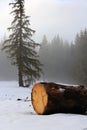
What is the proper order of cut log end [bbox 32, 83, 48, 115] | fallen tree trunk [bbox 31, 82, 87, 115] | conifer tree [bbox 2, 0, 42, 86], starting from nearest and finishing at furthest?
1. fallen tree trunk [bbox 31, 82, 87, 115]
2. cut log end [bbox 32, 83, 48, 115]
3. conifer tree [bbox 2, 0, 42, 86]

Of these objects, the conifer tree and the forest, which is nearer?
the conifer tree

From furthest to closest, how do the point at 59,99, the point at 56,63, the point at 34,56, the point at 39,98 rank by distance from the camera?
1. the point at 56,63
2. the point at 34,56
3. the point at 39,98
4. the point at 59,99

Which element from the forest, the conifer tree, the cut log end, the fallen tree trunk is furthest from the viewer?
the forest

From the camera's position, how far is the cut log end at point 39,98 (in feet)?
32.7

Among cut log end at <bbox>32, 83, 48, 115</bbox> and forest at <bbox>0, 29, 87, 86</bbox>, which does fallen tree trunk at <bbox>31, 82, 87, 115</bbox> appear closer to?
cut log end at <bbox>32, 83, 48, 115</bbox>

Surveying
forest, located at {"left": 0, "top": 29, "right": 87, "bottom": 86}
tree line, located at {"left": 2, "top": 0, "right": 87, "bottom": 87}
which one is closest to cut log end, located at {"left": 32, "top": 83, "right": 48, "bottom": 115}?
tree line, located at {"left": 2, "top": 0, "right": 87, "bottom": 87}

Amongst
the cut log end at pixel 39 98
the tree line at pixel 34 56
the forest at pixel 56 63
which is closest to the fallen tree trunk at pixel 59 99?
the cut log end at pixel 39 98

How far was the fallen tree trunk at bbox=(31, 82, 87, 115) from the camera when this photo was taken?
9852 mm

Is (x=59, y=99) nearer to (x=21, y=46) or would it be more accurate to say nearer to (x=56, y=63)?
(x=21, y=46)

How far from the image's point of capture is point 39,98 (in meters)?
10.3

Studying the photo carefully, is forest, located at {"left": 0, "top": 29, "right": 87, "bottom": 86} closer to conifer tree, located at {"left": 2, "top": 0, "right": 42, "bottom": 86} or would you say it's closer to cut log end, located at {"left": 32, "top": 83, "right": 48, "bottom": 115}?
conifer tree, located at {"left": 2, "top": 0, "right": 42, "bottom": 86}

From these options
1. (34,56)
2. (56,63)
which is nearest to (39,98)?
(34,56)

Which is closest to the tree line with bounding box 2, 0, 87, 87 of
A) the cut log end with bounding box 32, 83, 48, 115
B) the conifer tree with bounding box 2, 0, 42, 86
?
the conifer tree with bounding box 2, 0, 42, 86

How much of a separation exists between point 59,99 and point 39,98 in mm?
720
